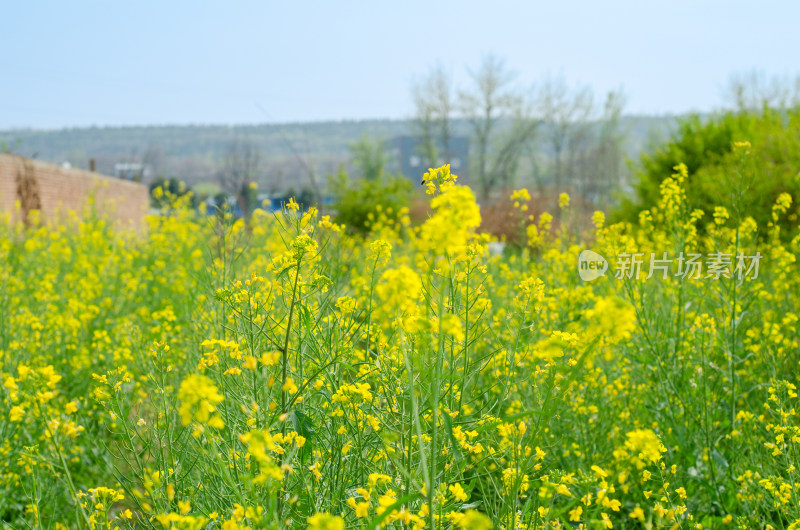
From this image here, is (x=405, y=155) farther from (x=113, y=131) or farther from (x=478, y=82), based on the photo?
(x=113, y=131)

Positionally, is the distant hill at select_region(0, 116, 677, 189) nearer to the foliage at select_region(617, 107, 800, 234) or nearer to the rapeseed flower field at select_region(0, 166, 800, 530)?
the foliage at select_region(617, 107, 800, 234)

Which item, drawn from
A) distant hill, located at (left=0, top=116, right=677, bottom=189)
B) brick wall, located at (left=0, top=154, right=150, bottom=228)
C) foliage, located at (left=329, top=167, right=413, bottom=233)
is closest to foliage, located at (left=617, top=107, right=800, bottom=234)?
foliage, located at (left=329, top=167, right=413, bottom=233)

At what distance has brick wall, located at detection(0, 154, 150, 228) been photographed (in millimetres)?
12461

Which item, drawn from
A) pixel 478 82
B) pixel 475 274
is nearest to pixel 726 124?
pixel 475 274

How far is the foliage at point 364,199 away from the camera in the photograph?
51.4 ft

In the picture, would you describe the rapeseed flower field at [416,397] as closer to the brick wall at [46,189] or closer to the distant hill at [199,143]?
the brick wall at [46,189]

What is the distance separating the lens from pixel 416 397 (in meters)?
1.87

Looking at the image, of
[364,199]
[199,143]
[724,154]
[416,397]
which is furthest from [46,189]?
[199,143]

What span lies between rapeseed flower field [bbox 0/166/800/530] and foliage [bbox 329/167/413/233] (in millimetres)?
10100

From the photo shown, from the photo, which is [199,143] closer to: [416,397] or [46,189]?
[46,189]

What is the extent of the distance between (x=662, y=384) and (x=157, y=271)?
19.7 ft

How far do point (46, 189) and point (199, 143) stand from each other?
370ft

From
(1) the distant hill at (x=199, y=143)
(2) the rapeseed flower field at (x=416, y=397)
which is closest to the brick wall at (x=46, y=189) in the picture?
(2) the rapeseed flower field at (x=416, y=397)

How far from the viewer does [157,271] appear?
748cm
